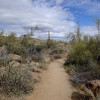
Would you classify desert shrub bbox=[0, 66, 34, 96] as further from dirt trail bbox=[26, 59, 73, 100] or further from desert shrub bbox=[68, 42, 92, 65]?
desert shrub bbox=[68, 42, 92, 65]

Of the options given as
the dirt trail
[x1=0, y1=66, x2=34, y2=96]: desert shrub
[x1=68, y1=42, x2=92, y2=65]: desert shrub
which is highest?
[x1=68, y1=42, x2=92, y2=65]: desert shrub

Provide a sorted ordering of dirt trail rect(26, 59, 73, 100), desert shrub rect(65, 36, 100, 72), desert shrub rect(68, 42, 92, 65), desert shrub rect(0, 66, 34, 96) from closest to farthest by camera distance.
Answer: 1. desert shrub rect(0, 66, 34, 96)
2. dirt trail rect(26, 59, 73, 100)
3. desert shrub rect(65, 36, 100, 72)
4. desert shrub rect(68, 42, 92, 65)

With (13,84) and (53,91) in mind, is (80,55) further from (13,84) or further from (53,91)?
(13,84)

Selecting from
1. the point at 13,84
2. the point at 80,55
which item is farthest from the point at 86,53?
the point at 13,84

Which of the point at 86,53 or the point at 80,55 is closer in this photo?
the point at 86,53

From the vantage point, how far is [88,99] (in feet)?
13.5

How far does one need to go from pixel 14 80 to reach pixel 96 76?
4.50 meters

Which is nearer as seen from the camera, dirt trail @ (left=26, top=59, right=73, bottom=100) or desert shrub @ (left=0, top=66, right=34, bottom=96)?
desert shrub @ (left=0, top=66, right=34, bottom=96)

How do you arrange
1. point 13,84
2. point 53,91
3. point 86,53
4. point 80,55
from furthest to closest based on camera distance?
point 80,55, point 86,53, point 53,91, point 13,84


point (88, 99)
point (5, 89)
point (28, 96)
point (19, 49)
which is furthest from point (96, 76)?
point (19, 49)

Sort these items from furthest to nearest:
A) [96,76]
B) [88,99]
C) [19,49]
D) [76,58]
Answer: [19,49] → [76,58] → [96,76] → [88,99]

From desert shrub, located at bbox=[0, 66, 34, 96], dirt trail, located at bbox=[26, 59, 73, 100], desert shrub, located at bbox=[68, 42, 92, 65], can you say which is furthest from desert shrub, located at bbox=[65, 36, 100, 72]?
desert shrub, located at bbox=[0, 66, 34, 96]

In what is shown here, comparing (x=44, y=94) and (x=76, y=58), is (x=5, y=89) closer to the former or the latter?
(x=44, y=94)

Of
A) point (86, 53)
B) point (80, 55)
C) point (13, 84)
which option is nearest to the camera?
point (13, 84)
